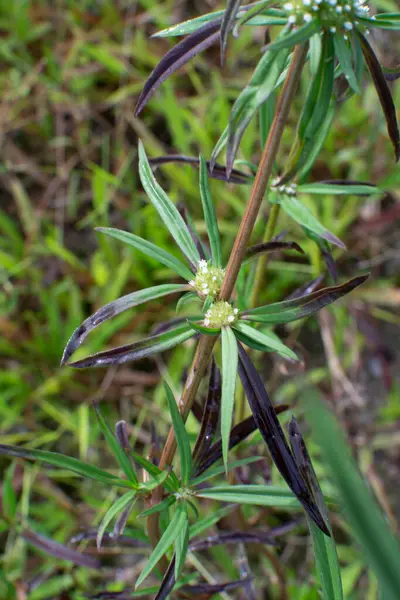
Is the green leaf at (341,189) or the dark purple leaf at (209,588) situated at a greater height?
the green leaf at (341,189)

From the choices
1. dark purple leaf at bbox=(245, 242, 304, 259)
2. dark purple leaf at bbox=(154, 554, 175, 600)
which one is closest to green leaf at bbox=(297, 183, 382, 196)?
dark purple leaf at bbox=(245, 242, 304, 259)

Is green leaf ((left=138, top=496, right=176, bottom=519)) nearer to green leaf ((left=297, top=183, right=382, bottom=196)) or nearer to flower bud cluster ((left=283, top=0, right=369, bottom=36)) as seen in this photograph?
green leaf ((left=297, top=183, right=382, bottom=196))

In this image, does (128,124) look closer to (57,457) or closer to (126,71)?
(126,71)

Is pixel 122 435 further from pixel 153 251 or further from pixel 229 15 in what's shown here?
pixel 229 15

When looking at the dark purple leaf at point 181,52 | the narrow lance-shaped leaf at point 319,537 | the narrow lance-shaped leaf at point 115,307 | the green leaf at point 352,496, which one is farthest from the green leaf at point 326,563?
the dark purple leaf at point 181,52

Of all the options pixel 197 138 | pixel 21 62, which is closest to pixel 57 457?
pixel 197 138

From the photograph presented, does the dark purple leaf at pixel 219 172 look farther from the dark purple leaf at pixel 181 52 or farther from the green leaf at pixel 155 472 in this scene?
the green leaf at pixel 155 472
